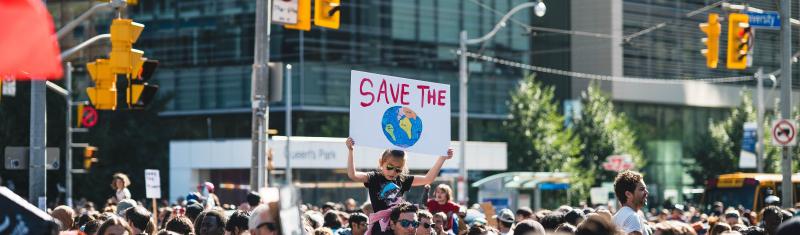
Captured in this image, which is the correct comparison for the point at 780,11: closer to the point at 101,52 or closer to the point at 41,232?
the point at 41,232

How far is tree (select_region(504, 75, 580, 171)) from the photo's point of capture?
51.3 meters

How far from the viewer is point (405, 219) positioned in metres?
9.16

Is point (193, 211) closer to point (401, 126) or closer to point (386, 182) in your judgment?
point (401, 126)

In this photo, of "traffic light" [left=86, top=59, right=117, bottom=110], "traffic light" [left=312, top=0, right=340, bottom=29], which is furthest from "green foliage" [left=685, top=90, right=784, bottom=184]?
A: "traffic light" [left=86, top=59, right=117, bottom=110]

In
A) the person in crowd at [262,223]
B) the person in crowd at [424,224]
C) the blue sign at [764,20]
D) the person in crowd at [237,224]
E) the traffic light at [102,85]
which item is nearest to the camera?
the person in crowd at [262,223]

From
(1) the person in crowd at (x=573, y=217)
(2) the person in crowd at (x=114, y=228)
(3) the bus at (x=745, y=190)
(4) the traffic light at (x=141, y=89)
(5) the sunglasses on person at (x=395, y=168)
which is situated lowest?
(3) the bus at (x=745, y=190)

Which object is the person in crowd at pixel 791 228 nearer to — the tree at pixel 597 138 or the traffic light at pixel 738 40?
the traffic light at pixel 738 40

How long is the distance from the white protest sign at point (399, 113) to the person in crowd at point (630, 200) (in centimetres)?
208

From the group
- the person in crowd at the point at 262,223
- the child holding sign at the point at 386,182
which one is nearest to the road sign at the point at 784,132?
the child holding sign at the point at 386,182

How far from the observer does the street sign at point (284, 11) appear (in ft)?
58.2

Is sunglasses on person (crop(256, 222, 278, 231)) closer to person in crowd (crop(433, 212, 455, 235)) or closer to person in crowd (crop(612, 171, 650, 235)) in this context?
person in crowd (crop(612, 171, 650, 235))

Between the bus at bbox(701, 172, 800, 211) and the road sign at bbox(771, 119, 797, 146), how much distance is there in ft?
35.3

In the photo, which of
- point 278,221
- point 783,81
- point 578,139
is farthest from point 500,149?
point 278,221

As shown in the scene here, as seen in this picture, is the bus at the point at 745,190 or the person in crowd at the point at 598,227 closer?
the person in crowd at the point at 598,227
